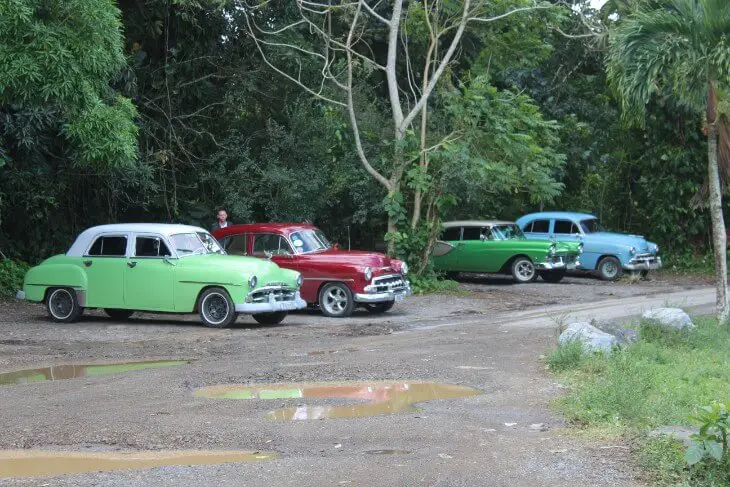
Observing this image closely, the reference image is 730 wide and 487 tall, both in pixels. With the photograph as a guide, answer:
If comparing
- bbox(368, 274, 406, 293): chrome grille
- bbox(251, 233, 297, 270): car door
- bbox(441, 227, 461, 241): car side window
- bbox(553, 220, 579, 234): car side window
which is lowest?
bbox(368, 274, 406, 293): chrome grille

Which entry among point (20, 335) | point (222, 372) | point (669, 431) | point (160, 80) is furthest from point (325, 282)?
point (669, 431)

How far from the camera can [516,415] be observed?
29.7 feet

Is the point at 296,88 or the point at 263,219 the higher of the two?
the point at 296,88

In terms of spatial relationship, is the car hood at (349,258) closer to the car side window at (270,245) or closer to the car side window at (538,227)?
the car side window at (270,245)

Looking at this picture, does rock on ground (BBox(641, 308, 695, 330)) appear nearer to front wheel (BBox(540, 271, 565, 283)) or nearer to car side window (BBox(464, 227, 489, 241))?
car side window (BBox(464, 227, 489, 241))

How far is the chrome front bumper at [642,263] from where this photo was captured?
27.4 meters

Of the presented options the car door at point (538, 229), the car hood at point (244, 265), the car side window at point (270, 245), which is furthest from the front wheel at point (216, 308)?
the car door at point (538, 229)

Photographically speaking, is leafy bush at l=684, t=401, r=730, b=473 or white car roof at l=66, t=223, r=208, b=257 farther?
white car roof at l=66, t=223, r=208, b=257

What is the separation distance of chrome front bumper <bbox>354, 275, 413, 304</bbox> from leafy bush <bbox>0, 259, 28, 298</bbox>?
8.47 meters

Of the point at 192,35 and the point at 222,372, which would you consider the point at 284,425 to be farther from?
the point at 192,35

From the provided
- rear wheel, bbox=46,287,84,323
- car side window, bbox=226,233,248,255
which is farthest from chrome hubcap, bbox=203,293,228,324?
car side window, bbox=226,233,248,255

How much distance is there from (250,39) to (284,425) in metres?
18.5

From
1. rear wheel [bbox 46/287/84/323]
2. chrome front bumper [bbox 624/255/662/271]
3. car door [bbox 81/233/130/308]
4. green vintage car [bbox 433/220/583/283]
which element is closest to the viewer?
car door [bbox 81/233/130/308]

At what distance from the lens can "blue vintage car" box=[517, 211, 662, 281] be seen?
27.5 m
